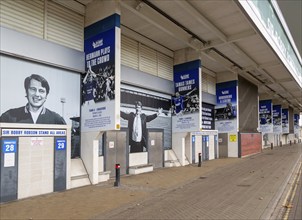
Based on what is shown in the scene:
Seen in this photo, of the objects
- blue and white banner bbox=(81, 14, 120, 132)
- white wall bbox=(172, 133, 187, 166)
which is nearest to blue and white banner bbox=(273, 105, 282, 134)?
white wall bbox=(172, 133, 187, 166)

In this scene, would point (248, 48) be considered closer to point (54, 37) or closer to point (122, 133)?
point (122, 133)

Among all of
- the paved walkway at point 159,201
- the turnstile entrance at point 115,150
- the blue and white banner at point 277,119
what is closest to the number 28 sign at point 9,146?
the paved walkway at point 159,201

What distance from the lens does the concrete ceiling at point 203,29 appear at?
44.7 feet

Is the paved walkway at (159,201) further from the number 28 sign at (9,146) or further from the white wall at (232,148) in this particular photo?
the white wall at (232,148)

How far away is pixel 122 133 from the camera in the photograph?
47.4ft

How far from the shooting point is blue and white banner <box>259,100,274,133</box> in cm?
4041

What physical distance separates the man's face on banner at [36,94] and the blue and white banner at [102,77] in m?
1.78

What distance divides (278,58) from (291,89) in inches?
756

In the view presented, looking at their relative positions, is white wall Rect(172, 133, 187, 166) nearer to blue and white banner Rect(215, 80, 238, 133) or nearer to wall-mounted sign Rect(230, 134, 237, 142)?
A: blue and white banner Rect(215, 80, 238, 133)

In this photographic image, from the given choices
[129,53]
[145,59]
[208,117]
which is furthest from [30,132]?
[208,117]

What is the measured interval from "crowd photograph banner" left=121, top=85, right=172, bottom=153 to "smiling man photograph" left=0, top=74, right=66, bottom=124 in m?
4.65

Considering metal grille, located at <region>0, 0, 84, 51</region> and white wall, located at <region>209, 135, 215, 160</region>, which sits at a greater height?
metal grille, located at <region>0, 0, 84, 51</region>

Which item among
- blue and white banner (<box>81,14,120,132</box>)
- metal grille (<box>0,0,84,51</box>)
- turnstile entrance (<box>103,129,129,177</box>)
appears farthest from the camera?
turnstile entrance (<box>103,129,129,177</box>)

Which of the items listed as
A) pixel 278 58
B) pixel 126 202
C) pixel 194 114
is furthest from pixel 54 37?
pixel 278 58
